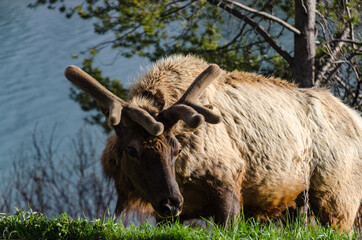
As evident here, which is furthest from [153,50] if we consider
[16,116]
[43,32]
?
[43,32]

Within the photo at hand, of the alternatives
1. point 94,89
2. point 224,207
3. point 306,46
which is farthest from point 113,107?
point 306,46

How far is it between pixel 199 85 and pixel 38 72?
1830 cm

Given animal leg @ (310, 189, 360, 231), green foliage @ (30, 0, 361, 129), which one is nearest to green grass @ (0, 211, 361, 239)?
animal leg @ (310, 189, 360, 231)

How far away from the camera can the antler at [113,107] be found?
194 inches

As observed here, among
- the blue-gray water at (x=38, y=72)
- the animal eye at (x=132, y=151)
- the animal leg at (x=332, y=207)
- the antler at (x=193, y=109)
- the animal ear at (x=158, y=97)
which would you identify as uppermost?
the antler at (x=193, y=109)

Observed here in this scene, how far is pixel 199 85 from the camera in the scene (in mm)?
5570

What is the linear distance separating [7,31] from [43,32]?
4.75ft

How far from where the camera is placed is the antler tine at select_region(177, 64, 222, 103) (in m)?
5.51

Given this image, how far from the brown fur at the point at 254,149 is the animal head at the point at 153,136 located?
0.10 m

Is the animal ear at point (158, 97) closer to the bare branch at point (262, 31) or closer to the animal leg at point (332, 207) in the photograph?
the animal leg at point (332, 207)

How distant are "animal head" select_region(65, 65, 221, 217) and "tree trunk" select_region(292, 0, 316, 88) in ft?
13.2

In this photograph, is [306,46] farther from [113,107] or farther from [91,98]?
[113,107]

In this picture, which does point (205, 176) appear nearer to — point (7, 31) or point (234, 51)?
point (234, 51)

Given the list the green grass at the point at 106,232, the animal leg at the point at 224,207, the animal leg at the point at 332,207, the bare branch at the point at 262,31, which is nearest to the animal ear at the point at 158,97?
the animal leg at the point at 224,207
